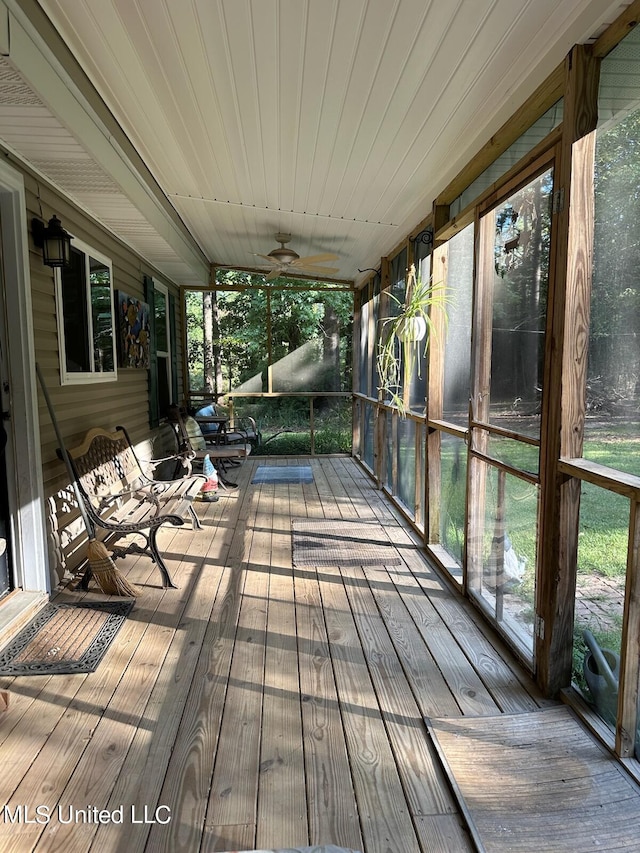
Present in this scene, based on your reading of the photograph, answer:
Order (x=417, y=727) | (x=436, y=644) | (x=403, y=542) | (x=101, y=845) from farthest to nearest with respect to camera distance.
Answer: (x=403, y=542) < (x=436, y=644) < (x=417, y=727) < (x=101, y=845)

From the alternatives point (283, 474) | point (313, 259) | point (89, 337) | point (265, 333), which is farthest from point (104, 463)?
point (265, 333)

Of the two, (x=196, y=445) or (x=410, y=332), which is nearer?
(x=410, y=332)

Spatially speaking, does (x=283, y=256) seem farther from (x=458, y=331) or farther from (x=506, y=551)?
(x=506, y=551)

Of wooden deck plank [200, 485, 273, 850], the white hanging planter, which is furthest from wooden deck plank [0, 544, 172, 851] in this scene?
the white hanging planter

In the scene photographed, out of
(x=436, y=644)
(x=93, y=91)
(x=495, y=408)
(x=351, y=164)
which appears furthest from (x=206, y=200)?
(x=436, y=644)

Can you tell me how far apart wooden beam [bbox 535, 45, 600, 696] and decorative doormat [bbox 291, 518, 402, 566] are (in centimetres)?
163

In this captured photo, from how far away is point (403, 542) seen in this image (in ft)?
13.7

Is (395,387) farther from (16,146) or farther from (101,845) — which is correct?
(101,845)

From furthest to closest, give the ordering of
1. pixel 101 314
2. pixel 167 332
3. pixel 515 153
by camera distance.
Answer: pixel 167 332, pixel 101 314, pixel 515 153

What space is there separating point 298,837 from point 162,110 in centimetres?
352

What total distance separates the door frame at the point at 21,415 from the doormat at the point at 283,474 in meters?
3.45

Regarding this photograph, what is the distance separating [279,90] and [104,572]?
2813 millimetres

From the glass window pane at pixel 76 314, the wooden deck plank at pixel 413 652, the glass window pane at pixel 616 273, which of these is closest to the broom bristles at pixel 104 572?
the glass window pane at pixel 76 314

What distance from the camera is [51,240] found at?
317cm
